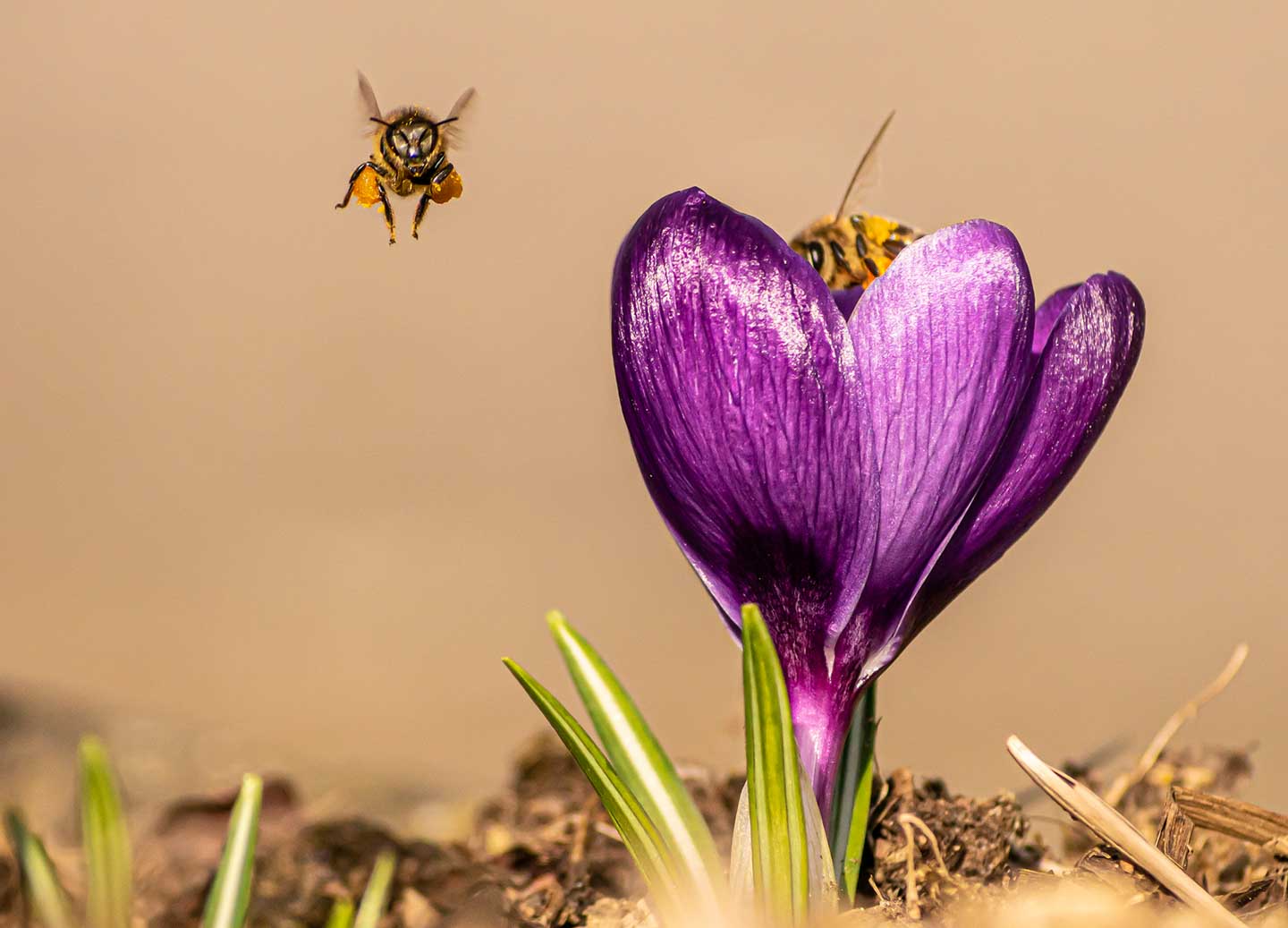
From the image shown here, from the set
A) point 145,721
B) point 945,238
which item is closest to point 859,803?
point 945,238

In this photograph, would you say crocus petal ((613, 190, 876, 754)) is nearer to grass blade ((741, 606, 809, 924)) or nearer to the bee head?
grass blade ((741, 606, 809, 924))

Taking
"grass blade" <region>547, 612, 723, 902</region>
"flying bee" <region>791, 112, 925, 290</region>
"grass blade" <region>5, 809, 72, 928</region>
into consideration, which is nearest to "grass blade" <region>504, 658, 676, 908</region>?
"grass blade" <region>547, 612, 723, 902</region>

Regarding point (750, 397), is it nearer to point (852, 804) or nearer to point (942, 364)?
point (942, 364)

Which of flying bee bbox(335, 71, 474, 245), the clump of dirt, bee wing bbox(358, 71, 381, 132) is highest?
bee wing bbox(358, 71, 381, 132)

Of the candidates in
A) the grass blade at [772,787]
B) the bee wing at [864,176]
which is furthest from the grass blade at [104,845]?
the bee wing at [864,176]

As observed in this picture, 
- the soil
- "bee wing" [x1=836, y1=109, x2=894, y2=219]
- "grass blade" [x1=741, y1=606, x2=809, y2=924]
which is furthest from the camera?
"bee wing" [x1=836, y1=109, x2=894, y2=219]

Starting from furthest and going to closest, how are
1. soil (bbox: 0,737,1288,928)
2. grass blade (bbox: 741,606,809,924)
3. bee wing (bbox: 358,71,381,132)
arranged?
bee wing (bbox: 358,71,381,132)
soil (bbox: 0,737,1288,928)
grass blade (bbox: 741,606,809,924)

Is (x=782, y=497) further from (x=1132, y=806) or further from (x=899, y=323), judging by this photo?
(x=1132, y=806)
